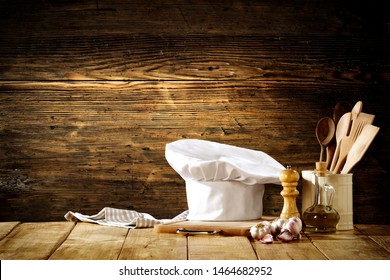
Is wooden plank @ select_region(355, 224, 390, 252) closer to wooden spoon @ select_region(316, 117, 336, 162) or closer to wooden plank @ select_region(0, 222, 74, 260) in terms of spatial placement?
wooden spoon @ select_region(316, 117, 336, 162)

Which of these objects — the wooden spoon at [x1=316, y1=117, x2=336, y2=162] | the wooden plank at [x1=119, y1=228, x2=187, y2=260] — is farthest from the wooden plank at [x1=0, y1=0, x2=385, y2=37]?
the wooden plank at [x1=119, y1=228, x2=187, y2=260]

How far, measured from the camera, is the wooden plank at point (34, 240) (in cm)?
119

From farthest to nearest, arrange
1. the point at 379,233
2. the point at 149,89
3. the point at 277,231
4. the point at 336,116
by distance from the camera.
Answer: the point at 149,89, the point at 336,116, the point at 379,233, the point at 277,231

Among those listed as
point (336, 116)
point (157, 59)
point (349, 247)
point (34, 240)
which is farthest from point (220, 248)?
point (157, 59)

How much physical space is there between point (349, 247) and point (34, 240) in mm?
663

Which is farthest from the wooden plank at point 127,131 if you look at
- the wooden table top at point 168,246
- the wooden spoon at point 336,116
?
the wooden table top at point 168,246

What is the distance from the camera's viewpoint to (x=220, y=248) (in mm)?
1231

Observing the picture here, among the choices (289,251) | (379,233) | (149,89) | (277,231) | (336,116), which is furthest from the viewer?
(149,89)

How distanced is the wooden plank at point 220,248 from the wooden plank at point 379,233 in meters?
0.28

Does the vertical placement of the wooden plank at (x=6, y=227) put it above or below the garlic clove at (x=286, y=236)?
below

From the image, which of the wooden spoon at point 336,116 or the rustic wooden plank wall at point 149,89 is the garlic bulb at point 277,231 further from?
the rustic wooden plank wall at point 149,89

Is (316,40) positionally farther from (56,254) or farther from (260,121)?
(56,254)


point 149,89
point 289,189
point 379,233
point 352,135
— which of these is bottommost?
point 379,233

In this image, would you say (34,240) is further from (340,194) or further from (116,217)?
(340,194)
